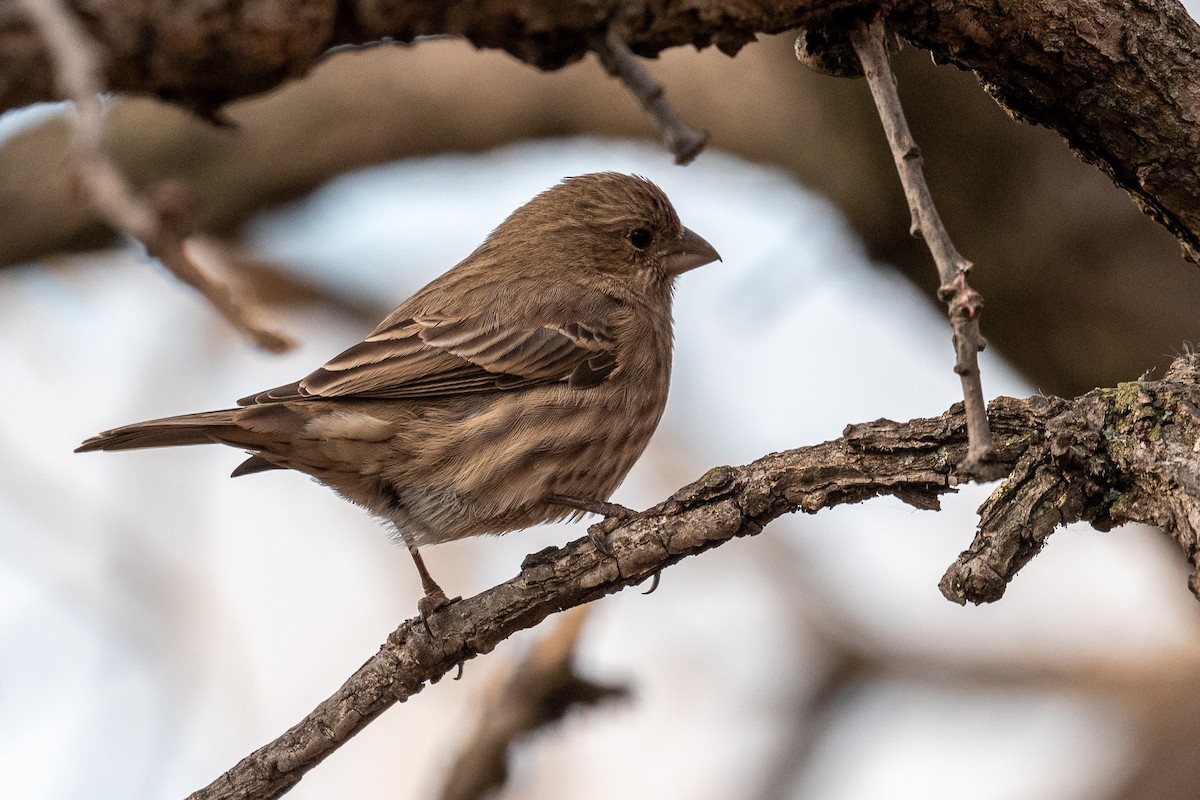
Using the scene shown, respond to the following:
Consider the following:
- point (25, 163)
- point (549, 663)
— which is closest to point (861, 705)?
point (549, 663)

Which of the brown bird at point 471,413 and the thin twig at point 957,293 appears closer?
the thin twig at point 957,293

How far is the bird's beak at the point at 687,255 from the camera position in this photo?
6.35 meters

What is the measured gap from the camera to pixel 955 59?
3562mm

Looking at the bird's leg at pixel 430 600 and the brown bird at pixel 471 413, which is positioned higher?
the brown bird at pixel 471 413

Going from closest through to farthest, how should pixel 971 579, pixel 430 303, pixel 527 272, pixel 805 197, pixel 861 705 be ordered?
pixel 971 579 < pixel 430 303 < pixel 527 272 < pixel 805 197 < pixel 861 705

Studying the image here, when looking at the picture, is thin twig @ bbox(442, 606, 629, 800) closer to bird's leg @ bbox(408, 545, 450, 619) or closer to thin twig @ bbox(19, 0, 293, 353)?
bird's leg @ bbox(408, 545, 450, 619)

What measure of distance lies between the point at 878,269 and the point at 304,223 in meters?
3.27

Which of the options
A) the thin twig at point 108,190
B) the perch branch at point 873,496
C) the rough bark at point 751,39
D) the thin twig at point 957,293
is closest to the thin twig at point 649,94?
the rough bark at point 751,39

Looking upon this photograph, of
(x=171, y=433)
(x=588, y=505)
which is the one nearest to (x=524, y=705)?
(x=588, y=505)

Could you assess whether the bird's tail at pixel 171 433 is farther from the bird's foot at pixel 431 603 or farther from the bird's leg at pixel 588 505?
the bird's leg at pixel 588 505

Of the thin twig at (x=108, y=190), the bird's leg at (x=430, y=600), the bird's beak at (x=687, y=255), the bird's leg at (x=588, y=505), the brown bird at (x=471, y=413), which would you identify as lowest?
the thin twig at (x=108, y=190)

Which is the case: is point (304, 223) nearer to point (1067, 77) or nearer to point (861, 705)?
point (861, 705)

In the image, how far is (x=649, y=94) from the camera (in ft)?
9.87

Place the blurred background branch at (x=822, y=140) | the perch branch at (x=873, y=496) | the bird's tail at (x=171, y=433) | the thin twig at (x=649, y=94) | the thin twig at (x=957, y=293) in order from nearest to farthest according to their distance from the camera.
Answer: the thin twig at (x=957, y=293), the thin twig at (x=649, y=94), the perch branch at (x=873, y=496), the blurred background branch at (x=822, y=140), the bird's tail at (x=171, y=433)
